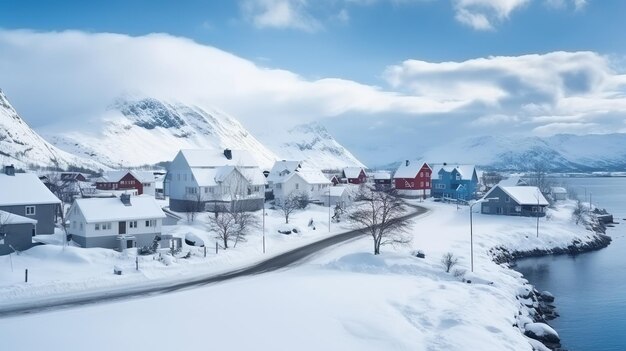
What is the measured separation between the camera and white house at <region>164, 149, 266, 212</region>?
68.8 m

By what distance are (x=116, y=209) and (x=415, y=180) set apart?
2918 inches

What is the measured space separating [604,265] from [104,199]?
54201mm

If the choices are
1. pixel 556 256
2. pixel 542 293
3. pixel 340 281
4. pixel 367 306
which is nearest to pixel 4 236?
pixel 340 281

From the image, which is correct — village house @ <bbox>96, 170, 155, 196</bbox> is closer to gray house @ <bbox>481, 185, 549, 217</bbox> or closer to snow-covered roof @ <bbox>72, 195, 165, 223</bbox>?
snow-covered roof @ <bbox>72, 195, 165, 223</bbox>

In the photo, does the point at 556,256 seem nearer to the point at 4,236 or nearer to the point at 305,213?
the point at 305,213

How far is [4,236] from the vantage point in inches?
1609

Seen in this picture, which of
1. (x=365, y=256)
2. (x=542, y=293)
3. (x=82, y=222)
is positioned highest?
(x=82, y=222)

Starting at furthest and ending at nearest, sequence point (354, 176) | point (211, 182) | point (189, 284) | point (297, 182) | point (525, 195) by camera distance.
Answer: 1. point (354, 176)
2. point (297, 182)
3. point (525, 195)
4. point (211, 182)
5. point (189, 284)

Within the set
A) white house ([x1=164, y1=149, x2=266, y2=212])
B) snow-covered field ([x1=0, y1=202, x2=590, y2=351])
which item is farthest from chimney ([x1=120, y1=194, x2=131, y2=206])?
white house ([x1=164, y1=149, x2=266, y2=212])

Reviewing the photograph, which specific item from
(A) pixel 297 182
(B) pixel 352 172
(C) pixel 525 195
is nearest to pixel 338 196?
(A) pixel 297 182

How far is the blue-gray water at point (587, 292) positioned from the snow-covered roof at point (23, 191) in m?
45.8

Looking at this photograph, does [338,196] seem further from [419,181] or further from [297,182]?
[419,181]

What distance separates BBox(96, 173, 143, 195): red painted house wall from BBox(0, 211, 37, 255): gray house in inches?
2698

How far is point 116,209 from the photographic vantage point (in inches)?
1849
